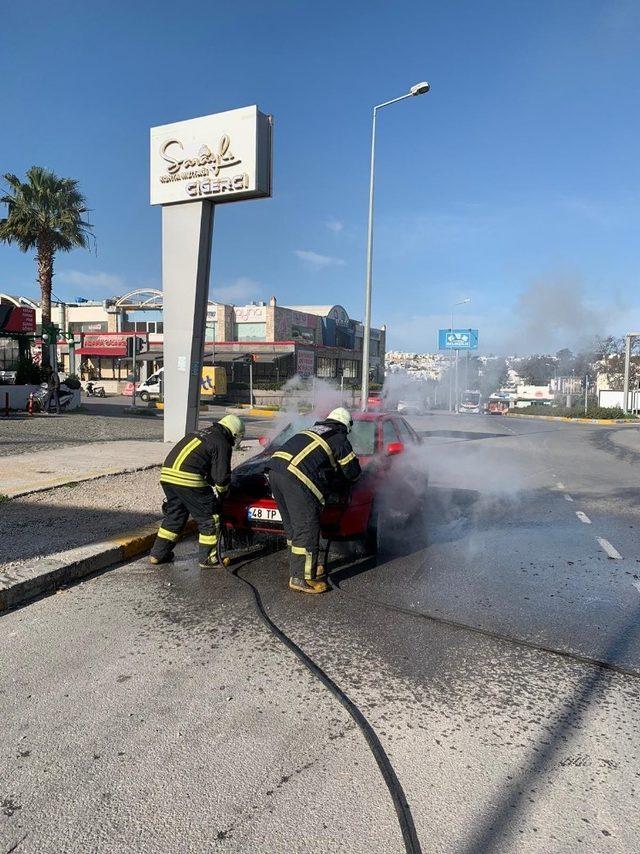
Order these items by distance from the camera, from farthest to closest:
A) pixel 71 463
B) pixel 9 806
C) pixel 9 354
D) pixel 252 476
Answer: pixel 9 354 < pixel 71 463 < pixel 252 476 < pixel 9 806

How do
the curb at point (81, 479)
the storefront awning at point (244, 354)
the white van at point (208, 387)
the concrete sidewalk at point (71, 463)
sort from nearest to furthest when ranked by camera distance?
the curb at point (81, 479), the concrete sidewalk at point (71, 463), the white van at point (208, 387), the storefront awning at point (244, 354)

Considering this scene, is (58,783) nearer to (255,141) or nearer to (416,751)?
(416,751)

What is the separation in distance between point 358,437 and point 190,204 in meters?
8.05

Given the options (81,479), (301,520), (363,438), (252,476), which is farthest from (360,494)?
(81,479)

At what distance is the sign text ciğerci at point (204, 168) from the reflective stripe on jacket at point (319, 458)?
8.53 m

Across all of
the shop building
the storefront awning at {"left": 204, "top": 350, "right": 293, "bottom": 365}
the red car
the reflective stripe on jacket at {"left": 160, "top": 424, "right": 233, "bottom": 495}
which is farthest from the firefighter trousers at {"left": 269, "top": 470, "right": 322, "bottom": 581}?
the storefront awning at {"left": 204, "top": 350, "right": 293, "bottom": 365}

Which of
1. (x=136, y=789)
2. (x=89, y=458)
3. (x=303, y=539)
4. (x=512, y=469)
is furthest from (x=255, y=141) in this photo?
(x=136, y=789)

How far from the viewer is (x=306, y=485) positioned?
15.6 ft

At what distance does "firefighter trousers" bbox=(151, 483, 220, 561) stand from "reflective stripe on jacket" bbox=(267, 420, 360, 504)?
754 millimetres

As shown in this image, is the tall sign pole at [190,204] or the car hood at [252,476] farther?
the tall sign pole at [190,204]

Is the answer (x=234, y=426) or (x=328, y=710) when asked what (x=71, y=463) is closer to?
(x=234, y=426)

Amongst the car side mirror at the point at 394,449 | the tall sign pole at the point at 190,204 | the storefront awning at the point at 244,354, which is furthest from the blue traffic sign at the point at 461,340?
the car side mirror at the point at 394,449

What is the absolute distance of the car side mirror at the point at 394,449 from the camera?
657cm

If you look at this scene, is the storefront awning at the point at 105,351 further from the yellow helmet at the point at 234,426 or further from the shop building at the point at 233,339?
the yellow helmet at the point at 234,426
